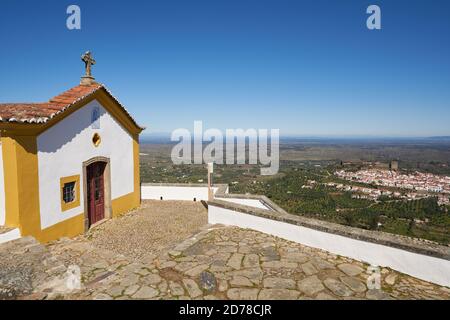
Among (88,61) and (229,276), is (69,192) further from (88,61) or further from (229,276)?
(229,276)

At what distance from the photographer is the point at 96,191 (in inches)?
342

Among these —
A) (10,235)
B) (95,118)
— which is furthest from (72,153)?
(10,235)

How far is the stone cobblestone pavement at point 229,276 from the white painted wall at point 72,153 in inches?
71.5

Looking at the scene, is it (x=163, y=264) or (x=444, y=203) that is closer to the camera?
(x=163, y=264)

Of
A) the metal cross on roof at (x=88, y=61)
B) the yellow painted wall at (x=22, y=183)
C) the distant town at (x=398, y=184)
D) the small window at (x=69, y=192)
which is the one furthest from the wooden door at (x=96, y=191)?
the distant town at (x=398, y=184)

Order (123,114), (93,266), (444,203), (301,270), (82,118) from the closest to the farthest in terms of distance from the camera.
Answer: (301,270) < (93,266) < (82,118) < (123,114) < (444,203)

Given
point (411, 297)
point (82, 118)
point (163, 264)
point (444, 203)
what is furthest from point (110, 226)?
point (444, 203)

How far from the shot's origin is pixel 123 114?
9672mm

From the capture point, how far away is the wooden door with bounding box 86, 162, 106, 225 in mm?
8289

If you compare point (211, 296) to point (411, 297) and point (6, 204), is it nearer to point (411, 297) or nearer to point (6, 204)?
point (411, 297)

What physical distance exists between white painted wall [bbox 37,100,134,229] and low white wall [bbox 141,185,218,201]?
2.67m

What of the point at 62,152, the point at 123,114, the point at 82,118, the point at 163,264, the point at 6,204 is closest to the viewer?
the point at 163,264

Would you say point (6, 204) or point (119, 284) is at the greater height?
point (6, 204)

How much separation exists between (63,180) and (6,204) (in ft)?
4.61
